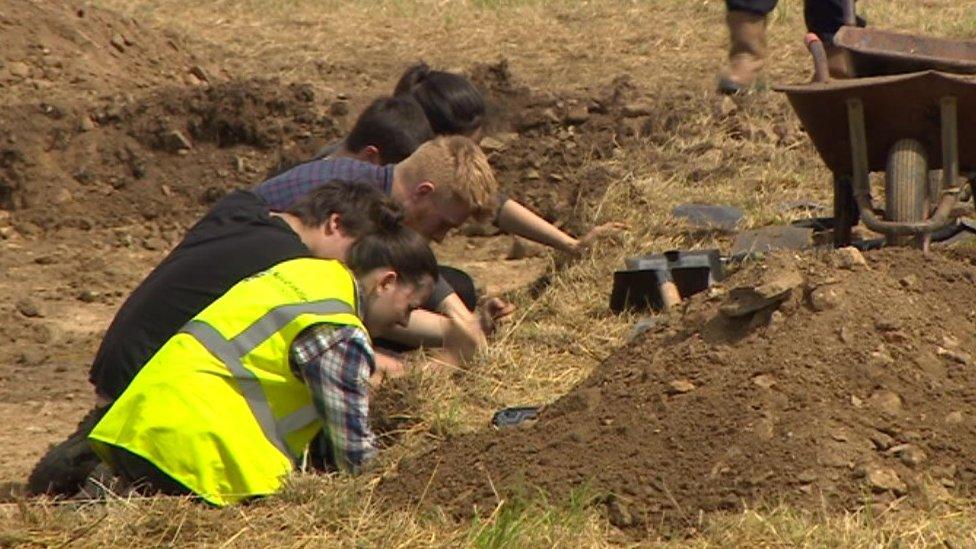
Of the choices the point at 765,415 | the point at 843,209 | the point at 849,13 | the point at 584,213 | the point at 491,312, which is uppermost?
the point at 849,13

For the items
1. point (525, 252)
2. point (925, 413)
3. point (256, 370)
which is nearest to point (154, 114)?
point (525, 252)

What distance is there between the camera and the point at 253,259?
5582 millimetres

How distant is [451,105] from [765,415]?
8.74 ft

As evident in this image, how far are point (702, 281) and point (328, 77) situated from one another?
5874mm

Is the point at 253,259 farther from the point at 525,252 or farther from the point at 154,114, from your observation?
the point at 154,114

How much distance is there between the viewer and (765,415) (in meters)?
4.88

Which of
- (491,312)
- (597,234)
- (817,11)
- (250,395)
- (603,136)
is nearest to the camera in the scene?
(250,395)

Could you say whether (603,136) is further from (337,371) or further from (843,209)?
(337,371)

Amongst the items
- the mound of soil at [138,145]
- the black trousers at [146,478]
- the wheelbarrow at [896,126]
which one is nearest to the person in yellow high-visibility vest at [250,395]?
the black trousers at [146,478]

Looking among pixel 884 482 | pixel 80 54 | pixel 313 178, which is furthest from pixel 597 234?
pixel 80 54

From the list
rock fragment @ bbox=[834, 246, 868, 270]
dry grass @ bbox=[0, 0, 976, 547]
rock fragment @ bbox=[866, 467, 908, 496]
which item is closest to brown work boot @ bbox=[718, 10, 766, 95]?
dry grass @ bbox=[0, 0, 976, 547]

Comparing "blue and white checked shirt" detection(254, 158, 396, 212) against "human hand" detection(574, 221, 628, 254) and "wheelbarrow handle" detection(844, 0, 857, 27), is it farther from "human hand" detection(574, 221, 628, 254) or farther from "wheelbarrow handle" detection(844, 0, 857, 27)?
"wheelbarrow handle" detection(844, 0, 857, 27)

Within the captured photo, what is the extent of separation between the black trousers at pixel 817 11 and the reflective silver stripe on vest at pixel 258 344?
5406mm

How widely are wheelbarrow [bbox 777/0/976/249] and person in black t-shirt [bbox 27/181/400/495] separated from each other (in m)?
2.14
